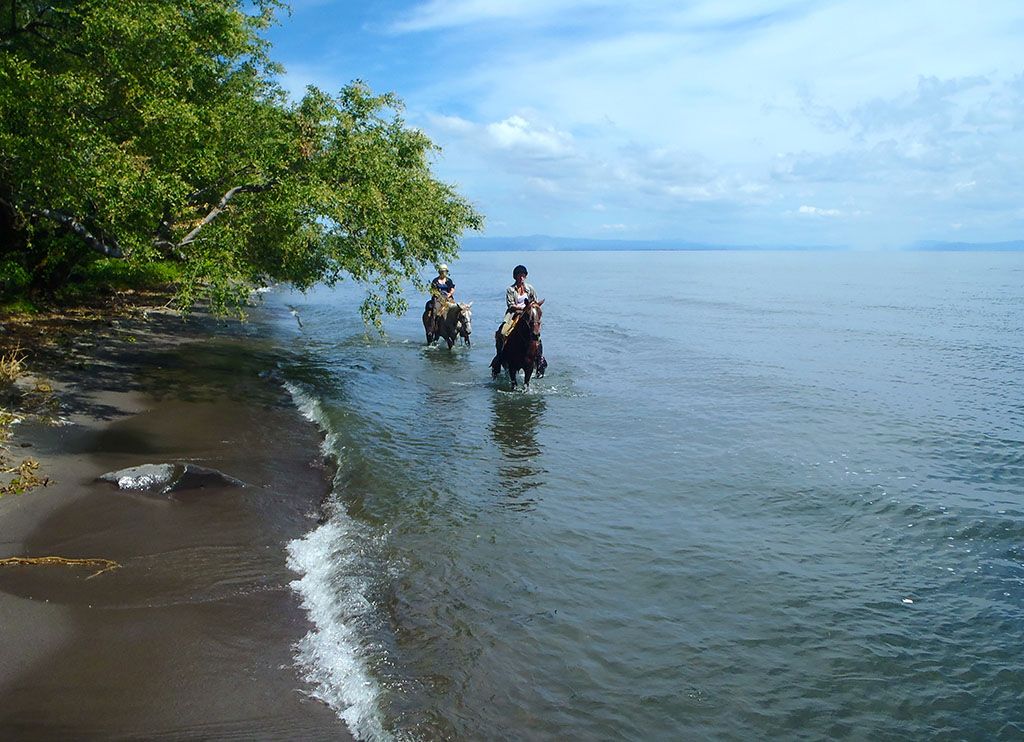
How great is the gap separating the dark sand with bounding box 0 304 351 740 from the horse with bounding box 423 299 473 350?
1253 cm

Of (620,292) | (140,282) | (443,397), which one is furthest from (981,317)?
(140,282)

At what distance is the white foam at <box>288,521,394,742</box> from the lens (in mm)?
6305

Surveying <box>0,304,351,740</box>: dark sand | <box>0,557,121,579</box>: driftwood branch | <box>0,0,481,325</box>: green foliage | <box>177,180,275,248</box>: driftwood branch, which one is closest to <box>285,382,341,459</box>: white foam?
<box>0,304,351,740</box>: dark sand

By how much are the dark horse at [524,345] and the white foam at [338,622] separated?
8.80 meters

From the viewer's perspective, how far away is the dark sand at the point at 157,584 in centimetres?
601

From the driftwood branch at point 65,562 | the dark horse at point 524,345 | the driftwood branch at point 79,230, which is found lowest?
the driftwood branch at point 65,562

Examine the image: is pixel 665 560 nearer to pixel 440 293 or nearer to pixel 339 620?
pixel 339 620

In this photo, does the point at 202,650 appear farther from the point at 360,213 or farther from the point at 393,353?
the point at 393,353

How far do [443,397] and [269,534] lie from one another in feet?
32.6

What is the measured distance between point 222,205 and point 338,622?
36.4ft

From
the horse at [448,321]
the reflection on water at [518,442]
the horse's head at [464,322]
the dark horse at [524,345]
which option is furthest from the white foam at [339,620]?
the horse's head at [464,322]

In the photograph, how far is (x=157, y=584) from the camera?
8.02m

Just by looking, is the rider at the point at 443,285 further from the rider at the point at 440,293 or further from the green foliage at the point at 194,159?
the green foliage at the point at 194,159

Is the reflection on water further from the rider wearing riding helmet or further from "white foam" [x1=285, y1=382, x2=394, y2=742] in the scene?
"white foam" [x1=285, y1=382, x2=394, y2=742]
